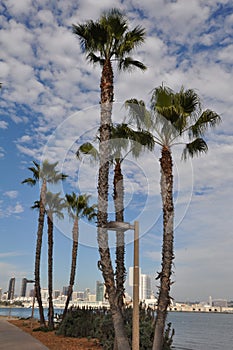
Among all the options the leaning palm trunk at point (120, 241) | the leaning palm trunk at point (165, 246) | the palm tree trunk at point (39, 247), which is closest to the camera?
the leaning palm trunk at point (165, 246)

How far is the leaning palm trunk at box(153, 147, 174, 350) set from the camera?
9.92 meters

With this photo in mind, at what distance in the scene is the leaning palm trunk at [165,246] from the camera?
32.6 feet

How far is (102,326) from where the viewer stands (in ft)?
44.8

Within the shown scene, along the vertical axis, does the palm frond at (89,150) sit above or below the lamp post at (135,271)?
above

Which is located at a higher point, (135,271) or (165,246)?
(165,246)

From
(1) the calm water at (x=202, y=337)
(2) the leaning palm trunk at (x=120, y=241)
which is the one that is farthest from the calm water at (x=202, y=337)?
(2) the leaning palm trunk at (x=120, y=241)

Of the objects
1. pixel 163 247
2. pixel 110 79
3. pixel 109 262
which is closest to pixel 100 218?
pixel 109 262

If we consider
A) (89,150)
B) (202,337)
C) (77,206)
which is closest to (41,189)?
(77,206)

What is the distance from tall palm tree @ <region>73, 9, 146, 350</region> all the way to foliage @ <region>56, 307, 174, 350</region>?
2.61 meters

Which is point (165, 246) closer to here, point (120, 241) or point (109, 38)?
point (120, 241)

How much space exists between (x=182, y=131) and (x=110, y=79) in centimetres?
263

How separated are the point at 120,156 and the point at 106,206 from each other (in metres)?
3.33

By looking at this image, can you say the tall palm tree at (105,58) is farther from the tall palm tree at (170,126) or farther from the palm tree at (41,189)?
the palm tree at (41,189)

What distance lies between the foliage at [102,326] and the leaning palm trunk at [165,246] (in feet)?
5.08
